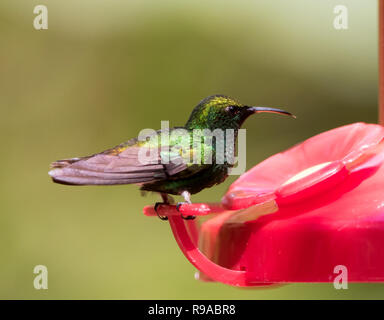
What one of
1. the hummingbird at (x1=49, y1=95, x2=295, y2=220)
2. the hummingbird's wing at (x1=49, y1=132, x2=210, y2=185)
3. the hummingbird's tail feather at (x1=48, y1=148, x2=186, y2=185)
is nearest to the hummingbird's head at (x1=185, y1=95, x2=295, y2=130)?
the hummingbird at (x1=49, y1=95, x2=295, y2=220)

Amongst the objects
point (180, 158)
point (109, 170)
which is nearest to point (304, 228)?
point (180, 158)

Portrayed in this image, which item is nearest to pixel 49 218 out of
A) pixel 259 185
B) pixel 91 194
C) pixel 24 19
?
pixel 91 194

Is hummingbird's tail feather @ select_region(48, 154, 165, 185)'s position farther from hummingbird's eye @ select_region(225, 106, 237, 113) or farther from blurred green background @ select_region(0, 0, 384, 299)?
blurred green background @ select_region(0, 0, 384, 299)

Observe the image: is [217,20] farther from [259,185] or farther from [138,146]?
[138,146]

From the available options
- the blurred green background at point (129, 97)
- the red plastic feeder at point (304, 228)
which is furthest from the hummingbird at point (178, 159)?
the blurred green background at point (129, 97)

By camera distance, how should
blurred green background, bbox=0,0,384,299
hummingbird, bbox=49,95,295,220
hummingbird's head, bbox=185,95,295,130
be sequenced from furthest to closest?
blurred green background, bbox=0,0,384,299
hummingbird's head, bbox=185,95,295,130
hummingbird, bbox=49,95,295,220

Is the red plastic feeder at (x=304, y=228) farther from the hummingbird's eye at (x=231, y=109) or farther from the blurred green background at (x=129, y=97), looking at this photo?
the blurred green background at (x=129, y=97)

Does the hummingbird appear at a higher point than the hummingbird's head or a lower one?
lower
